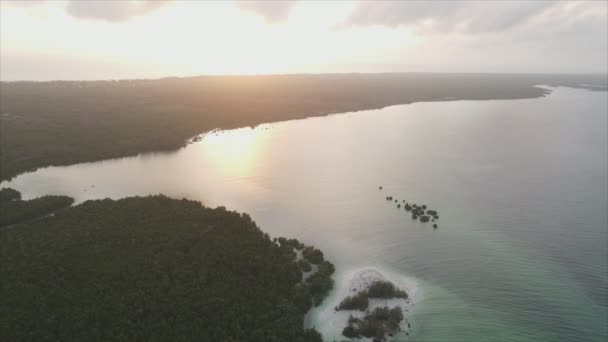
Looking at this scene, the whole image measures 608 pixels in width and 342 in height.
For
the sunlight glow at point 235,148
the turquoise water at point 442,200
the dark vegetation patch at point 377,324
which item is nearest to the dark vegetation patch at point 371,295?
the dark vegetation patch at point 377,324

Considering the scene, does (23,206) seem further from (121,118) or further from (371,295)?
(121,118)

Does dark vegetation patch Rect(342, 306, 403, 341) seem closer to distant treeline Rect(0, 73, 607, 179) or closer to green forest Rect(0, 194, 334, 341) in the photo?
green forest Rect(0, 194, 334, 341)

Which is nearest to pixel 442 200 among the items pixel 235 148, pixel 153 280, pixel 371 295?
pixel 371 295

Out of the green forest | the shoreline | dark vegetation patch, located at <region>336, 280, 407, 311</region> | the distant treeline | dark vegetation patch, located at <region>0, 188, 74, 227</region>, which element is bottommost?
the shoreline

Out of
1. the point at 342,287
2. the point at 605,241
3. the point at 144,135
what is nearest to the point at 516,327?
the point at 342,287

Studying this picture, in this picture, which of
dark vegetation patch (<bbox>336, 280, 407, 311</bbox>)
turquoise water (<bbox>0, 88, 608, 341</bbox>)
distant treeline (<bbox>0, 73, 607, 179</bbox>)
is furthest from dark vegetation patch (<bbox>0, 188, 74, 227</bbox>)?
dark vegetation patch (<bbox>336, 280, 407, 311</bbox>)

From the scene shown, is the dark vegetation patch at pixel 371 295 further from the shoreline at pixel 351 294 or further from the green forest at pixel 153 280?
the green forest at pixel 153 280

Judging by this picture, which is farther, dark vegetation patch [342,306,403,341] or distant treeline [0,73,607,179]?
distant treeline [0,73,607,179]
